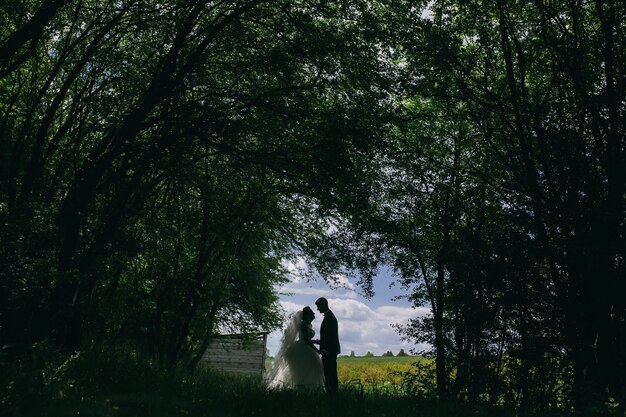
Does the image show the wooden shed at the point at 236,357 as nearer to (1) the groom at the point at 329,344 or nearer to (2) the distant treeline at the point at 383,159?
(2) the distant treeline at the point at 383,159

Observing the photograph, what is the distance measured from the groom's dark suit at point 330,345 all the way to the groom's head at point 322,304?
168 mm

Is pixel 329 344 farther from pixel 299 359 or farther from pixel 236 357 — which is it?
pixel 236 357

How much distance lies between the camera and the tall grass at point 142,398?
22.9 ft

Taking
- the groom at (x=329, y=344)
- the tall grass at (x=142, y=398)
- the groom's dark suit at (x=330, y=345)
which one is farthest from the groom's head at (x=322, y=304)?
the tall grass at (x=142, y=398)

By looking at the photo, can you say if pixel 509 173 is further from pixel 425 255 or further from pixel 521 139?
pixel 425 255

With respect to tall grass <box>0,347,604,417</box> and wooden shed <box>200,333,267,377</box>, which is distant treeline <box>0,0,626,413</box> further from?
wooden shed <box>200,333,267,377</box>

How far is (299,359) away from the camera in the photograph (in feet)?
43.0

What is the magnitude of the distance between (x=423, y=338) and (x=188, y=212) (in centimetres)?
697

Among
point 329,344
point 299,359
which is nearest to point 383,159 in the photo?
point 329,344

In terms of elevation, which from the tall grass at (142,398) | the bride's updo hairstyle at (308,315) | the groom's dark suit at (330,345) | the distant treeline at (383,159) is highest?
the distant treeline at (383,159)

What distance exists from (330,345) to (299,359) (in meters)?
1.94

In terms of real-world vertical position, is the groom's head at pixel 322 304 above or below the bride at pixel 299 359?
above

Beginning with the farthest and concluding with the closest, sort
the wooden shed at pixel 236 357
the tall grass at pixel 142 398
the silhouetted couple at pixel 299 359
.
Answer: the wooden shed at pixel 236 357
the silhouetted couple at pixel 299 359
the tall grass at pixel 142 398

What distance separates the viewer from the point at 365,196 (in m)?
12.1
